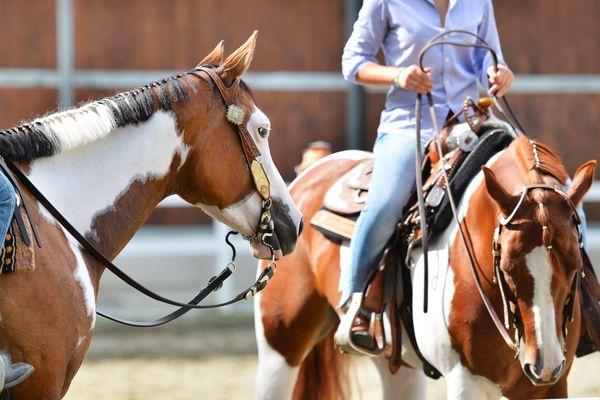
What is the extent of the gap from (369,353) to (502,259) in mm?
787

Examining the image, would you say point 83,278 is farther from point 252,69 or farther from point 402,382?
point 252,69

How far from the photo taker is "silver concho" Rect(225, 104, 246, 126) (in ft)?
9.55

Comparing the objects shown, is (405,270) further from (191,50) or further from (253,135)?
(191,50)

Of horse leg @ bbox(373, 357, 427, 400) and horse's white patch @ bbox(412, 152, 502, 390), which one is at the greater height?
horse's white patch @ bbox(412, 152, 502, 390)

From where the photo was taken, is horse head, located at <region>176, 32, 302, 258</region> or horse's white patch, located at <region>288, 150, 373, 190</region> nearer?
horse head, located at <region>176, 32, 302, 258</region>

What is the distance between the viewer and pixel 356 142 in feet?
34.0

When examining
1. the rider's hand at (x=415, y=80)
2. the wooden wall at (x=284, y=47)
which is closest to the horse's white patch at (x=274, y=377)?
the rider's hand at (x=415, y=80)

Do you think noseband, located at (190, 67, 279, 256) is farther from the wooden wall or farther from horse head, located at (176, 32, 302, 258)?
the wooden wall

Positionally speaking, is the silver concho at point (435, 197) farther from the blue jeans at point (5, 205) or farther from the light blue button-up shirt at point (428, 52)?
the blue jeans at point (5, 205)

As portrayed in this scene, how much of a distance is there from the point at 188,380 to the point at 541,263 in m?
3.85

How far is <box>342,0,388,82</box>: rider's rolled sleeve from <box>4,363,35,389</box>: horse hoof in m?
1.97

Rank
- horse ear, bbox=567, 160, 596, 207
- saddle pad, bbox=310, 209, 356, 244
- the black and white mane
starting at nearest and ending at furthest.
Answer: the black and white mane
horse ear, bbox=567, 160, 596, 207
saddle pad, bbox=310, 209, 356, 244

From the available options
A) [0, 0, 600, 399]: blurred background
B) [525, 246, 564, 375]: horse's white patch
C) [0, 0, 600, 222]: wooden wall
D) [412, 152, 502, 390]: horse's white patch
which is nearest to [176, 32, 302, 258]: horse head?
[412, 152, 502, 390]: horse's white patch

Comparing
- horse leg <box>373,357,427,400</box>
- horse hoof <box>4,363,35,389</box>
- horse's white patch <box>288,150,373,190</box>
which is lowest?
horse leg <box>373,357,427,400</box>
